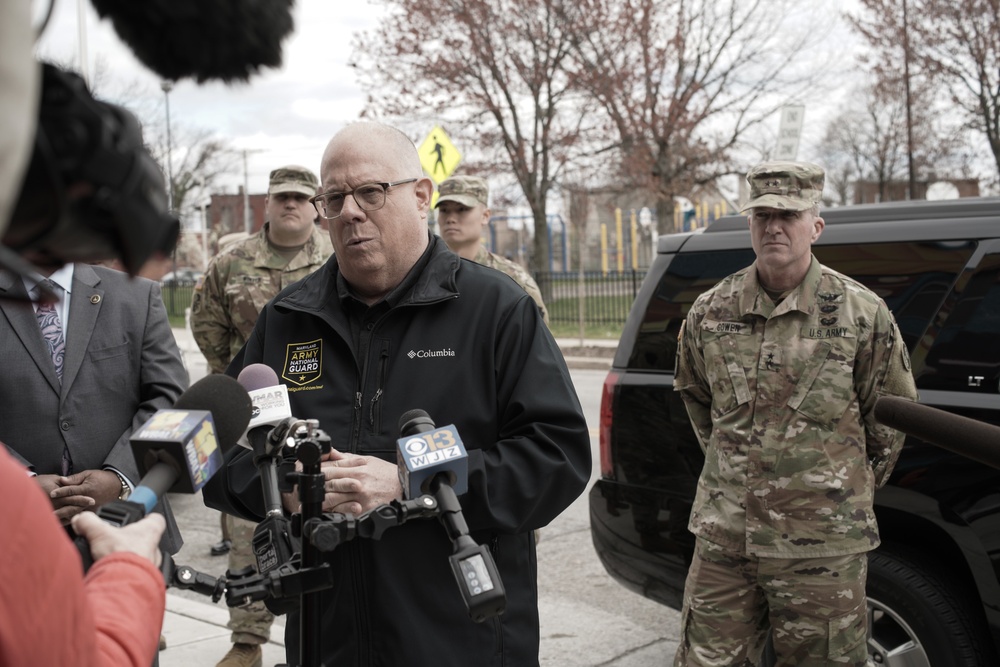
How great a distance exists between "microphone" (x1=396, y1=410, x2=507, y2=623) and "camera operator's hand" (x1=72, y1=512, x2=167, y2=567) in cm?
53

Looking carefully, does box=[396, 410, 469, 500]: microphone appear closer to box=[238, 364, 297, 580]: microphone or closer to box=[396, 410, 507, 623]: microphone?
box=[396, 410, 507, 623]: microphone

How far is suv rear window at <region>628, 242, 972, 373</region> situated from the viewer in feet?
13.5

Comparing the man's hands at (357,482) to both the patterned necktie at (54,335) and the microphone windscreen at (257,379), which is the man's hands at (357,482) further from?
the patterned necktie at (54,335)

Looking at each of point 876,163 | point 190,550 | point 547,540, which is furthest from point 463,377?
point 876,163

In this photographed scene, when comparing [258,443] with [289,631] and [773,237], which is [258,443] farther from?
[773,237]

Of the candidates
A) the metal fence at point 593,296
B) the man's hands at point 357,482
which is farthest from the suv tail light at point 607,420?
the metal fence at point 593,296

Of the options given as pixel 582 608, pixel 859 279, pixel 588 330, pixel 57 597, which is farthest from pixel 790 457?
pixel 588 330

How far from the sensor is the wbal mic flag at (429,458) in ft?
6.68

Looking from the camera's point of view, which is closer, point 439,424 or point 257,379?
point 257,379

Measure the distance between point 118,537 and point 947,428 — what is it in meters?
1.18

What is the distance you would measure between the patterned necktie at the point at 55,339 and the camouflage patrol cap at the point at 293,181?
244 cm

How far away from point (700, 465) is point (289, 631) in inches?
86.5

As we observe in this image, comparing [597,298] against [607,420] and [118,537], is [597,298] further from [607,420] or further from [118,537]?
[118,537]

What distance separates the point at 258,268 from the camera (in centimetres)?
605
